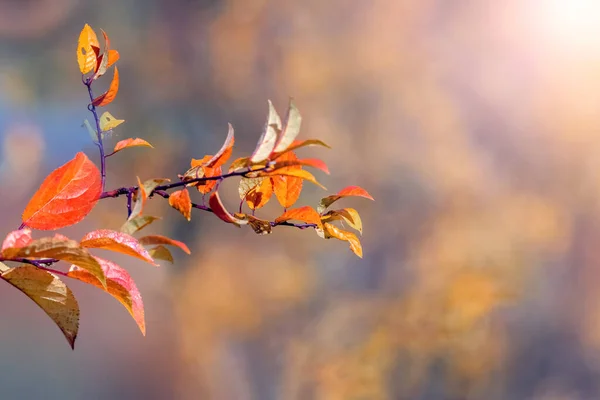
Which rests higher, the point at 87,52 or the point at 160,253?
the point at 87,52

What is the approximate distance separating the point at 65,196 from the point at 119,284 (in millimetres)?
55

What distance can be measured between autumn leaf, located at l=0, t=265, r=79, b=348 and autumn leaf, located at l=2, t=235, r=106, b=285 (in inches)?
1.6

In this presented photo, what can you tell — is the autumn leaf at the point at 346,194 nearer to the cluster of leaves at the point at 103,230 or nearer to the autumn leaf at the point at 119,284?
the cluster of leaves at the point at 103,230

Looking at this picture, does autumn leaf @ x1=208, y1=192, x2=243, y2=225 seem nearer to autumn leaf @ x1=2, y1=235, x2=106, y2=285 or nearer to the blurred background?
autumn leaf @ x1=2, y1=235, x2=106, y2=285

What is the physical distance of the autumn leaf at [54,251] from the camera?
0.17 meters

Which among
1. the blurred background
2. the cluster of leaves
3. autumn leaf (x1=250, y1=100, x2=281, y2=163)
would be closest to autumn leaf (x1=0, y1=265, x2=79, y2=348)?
the cluster of leaves

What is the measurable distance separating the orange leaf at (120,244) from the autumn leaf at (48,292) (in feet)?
0.07

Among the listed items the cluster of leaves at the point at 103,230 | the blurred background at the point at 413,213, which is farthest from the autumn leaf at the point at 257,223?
the blurred background at the point at 413,213

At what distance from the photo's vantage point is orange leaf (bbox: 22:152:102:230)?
9.6 inches

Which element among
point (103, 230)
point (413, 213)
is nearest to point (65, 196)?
point (103, 230)

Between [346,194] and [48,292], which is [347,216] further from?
[48,292]

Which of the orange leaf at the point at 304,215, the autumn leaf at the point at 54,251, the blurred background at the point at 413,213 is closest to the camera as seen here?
the autumn leaf at the point at 54,251

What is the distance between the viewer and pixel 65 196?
0.81 ft

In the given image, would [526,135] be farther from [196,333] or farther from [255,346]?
[196,333]
